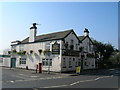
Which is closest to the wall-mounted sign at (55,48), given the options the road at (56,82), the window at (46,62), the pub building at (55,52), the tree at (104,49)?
the pub building at (55,52)

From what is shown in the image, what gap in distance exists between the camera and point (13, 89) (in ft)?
38.8

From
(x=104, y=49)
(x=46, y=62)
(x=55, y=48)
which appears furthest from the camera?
(x=104, y=49)

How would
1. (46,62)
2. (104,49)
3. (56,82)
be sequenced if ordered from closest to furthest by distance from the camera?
(56,82), (46,62), (104,49)

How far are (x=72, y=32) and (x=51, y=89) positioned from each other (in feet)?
70.0

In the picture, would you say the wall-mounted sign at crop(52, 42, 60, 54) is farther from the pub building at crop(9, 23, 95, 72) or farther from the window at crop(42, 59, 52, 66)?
the window at crop(42, 59, 52, 66)

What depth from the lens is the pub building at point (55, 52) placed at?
30.0m

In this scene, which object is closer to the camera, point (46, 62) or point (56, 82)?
point (56, 82)

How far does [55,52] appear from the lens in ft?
98.2

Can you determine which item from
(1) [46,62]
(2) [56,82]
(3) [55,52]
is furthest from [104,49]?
(2) [56,82]

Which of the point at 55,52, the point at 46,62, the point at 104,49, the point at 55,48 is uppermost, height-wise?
the point at 104,49

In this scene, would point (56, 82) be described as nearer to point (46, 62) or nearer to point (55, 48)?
point (55, 48)

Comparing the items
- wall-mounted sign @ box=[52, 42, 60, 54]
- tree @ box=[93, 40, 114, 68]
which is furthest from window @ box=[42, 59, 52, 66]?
tree @ box=[93, 40, 114, 68]

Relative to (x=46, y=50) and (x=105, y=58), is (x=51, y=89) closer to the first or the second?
(x=46, y=50)

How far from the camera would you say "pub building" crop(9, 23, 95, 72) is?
3003 cm
